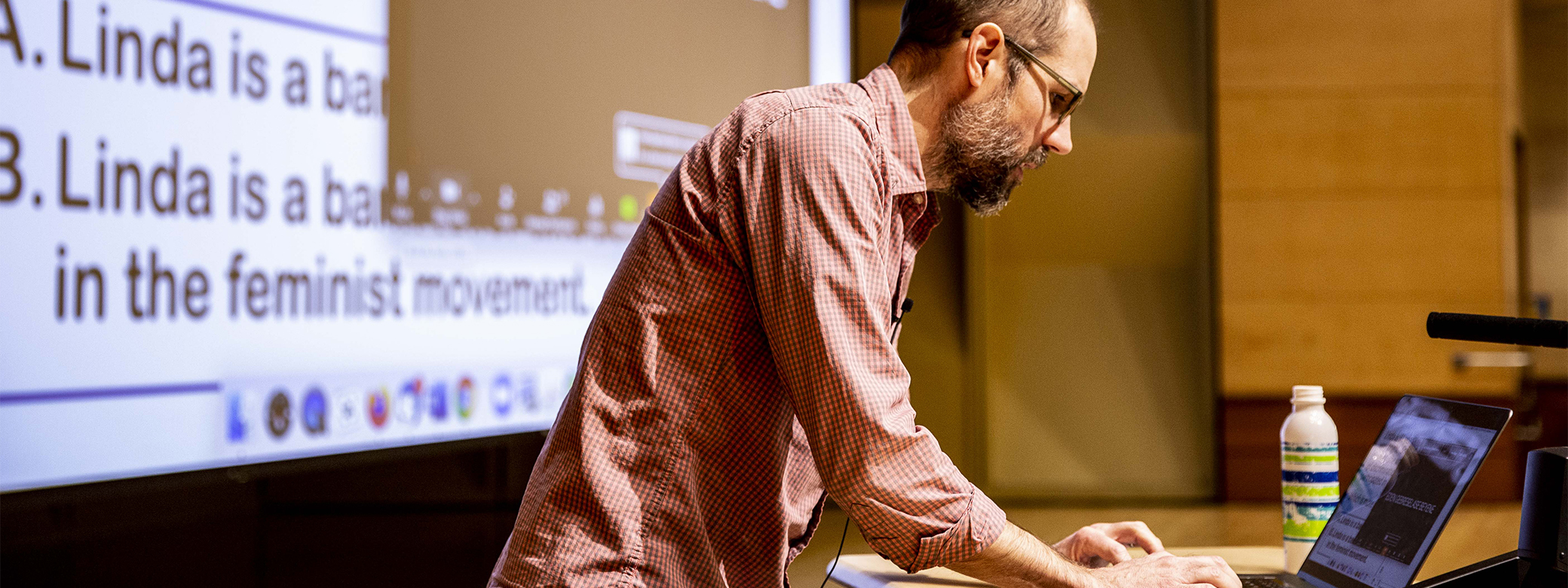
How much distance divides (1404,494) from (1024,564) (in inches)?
16.3

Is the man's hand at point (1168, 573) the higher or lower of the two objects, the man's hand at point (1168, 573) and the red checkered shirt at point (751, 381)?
the lower

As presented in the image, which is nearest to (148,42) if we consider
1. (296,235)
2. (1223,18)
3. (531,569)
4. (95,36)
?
(95,36)

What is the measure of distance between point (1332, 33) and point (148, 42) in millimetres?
4061

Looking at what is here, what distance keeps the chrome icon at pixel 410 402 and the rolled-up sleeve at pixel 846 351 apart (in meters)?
1.03

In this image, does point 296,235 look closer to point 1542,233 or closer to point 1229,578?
point 1229,578

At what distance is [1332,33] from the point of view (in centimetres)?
414

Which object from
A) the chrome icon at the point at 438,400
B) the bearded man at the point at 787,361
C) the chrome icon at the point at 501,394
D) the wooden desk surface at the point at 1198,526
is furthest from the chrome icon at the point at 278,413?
the wooden desk surface at the point at 1198,526

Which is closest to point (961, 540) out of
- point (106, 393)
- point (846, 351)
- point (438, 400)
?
point (846, 351)

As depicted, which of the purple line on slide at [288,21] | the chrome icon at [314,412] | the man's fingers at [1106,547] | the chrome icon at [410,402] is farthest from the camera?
the chrome icon at [410,402]

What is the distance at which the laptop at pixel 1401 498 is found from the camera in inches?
37.5

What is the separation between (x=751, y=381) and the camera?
935mm

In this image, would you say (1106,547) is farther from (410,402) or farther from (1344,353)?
(1344,353)

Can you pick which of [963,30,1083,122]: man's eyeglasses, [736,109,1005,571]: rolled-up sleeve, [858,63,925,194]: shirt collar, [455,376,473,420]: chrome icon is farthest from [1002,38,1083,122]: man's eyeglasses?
[455,376,473,420]: chrome icon

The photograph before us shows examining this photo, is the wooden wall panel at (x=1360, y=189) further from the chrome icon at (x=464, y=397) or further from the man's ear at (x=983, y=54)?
the man's ear at (x=983, y=54)
